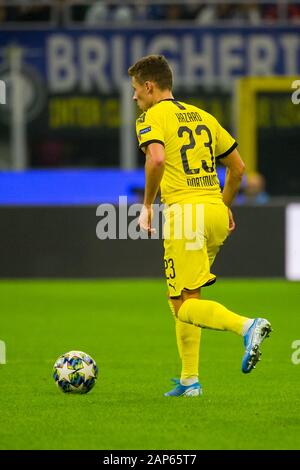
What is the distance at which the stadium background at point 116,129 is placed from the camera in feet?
57.4

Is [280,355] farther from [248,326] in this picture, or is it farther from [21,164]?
[21,164]

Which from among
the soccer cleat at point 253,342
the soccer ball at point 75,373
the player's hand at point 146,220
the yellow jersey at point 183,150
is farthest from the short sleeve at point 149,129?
the soccer ball at point 75,373

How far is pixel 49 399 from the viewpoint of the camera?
7367 millimetres

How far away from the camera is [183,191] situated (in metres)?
7.29

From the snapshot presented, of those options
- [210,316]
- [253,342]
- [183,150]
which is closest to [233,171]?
[183,150]

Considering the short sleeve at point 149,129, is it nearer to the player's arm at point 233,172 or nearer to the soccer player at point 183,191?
the soccer player at point 183,191

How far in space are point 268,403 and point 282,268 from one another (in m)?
10.6

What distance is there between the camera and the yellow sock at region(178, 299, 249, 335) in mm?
6844

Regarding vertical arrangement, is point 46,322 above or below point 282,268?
below

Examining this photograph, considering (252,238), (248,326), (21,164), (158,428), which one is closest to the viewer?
(158,428)

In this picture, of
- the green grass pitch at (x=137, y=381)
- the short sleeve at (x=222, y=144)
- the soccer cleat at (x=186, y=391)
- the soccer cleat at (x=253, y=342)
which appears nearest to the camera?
the green grass pitch at (x=137, y=381)

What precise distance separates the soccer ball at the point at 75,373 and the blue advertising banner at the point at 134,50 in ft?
38.8

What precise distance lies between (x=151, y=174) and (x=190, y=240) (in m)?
0.48
